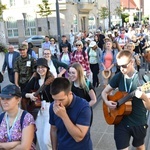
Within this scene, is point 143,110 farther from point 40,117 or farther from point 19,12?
point 19,12

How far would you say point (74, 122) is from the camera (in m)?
2.51

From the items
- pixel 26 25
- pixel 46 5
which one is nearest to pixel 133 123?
pixel 46 5

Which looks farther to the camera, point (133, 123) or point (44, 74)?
point (44, 74)

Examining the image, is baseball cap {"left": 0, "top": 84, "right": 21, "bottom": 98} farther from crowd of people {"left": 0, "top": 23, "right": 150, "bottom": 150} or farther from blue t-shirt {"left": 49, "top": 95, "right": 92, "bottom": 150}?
blue t-shirt {"left": 49, "top": 95, "right": 92, "bottom": 150}

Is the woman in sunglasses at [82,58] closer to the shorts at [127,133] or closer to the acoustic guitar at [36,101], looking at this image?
the acoustic guitar at [36,101]

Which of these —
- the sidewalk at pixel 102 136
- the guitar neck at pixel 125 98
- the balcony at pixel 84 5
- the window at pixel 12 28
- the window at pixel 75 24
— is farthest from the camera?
the balcony at pixel 84 5

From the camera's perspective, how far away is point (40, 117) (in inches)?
163

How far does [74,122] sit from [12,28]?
128 feet

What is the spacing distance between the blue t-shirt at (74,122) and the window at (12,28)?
38622 millimetres

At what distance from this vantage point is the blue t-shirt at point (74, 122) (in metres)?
2.51

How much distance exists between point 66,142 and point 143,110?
3.66 ft

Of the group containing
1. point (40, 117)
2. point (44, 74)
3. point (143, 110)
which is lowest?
point (40, 117)

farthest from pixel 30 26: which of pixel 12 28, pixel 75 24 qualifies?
pixel 75 24

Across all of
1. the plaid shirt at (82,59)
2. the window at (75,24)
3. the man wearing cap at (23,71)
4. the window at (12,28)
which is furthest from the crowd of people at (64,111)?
the window at (12,28)
